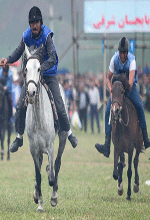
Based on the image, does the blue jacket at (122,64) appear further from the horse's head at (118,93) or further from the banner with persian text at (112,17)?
the banner with persian text at (112,17)

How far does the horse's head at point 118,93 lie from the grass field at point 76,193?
163cm

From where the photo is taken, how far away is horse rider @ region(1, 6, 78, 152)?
330 inches

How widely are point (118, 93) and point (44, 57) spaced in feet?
5.88

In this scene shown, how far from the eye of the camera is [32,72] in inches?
304

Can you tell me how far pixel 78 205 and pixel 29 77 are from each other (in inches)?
106

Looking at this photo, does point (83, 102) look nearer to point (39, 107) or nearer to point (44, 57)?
point (44, 57)

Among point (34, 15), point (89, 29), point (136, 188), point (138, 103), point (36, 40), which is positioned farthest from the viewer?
point (89, 29)

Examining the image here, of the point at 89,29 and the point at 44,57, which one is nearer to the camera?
the point at 44,57

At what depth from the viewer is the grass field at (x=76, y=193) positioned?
8398 millimetres

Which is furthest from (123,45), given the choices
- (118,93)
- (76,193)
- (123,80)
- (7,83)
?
(7,83)

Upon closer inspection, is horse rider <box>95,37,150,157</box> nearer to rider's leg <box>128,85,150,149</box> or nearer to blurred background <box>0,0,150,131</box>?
rider's leg <box>128,85,150,149</box>

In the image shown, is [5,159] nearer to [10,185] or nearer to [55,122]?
[10,185]

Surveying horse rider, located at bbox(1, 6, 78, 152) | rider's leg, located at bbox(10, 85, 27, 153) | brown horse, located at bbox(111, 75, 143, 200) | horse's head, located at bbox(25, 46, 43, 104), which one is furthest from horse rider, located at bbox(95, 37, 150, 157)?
horse's head, located at bbox(25, 46, 43, 104)

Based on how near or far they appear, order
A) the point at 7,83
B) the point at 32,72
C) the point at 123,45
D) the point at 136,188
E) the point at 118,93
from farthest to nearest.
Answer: the point at 7,83, the point at 136,188, the point at 123,45, the point at 118,93, the point at 32,72
